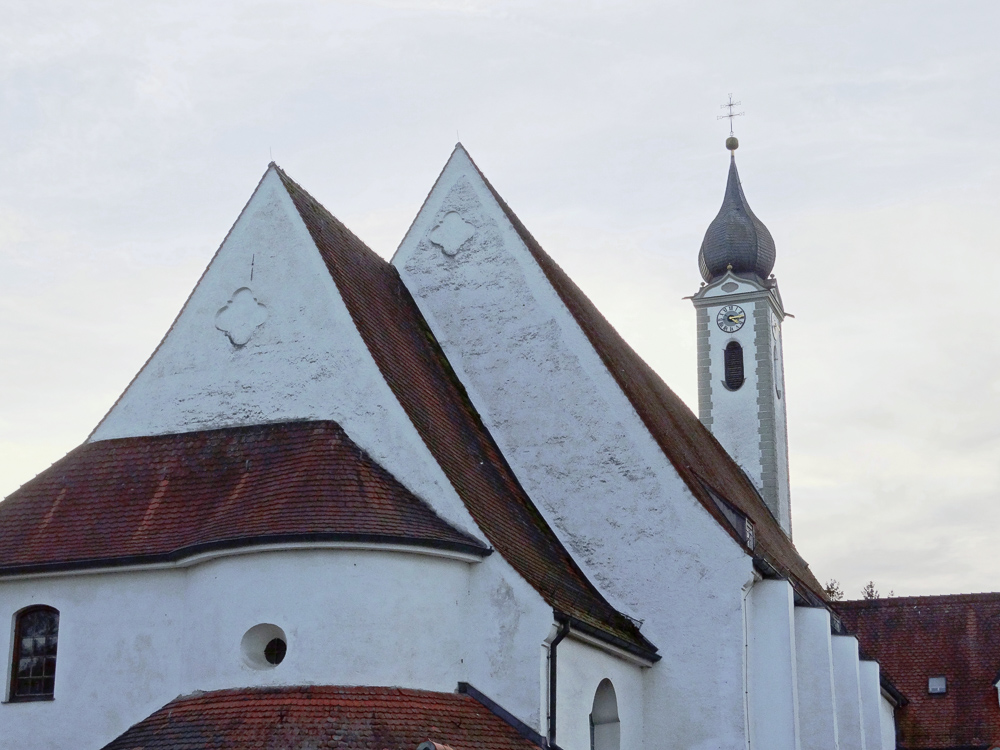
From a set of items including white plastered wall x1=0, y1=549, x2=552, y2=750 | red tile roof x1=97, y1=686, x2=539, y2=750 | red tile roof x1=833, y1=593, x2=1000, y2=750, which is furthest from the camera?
red tile roof x1=833, y1=593, x2=1000, y2=750

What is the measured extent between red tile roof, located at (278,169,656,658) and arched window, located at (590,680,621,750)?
74cm

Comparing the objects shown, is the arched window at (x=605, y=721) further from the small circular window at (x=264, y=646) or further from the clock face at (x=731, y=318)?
the clock face at (x=731, y=318)

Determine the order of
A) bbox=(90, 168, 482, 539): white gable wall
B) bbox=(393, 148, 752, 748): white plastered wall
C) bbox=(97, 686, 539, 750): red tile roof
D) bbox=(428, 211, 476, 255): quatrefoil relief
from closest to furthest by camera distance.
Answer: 1. bbox=(97, 686, 539, 750): red tile roof
2. bbox=(90, 168, 482, 539): white gable wall
3. bbox=(393, 148, 752, 748): white plastered wall
4. bbox=(428, 211, 476, 255): quatrefoil relief

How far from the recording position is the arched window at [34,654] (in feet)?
56.6

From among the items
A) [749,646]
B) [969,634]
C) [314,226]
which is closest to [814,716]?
[749,646]

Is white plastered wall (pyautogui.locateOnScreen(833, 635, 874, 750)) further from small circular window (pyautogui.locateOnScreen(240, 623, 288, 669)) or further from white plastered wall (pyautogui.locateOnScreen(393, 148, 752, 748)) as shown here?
small circular window (pyautogui.locateOnScreen(240, 623, 288, 669))

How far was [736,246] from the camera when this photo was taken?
120 feet

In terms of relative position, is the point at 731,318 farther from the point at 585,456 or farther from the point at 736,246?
the point at 585,456

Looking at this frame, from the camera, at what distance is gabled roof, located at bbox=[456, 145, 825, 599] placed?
2052 centimetres

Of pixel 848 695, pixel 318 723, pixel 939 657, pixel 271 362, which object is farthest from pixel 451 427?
pixel 939 657

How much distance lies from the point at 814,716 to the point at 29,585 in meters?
12.0

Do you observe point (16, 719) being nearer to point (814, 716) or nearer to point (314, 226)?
point (314, 226)

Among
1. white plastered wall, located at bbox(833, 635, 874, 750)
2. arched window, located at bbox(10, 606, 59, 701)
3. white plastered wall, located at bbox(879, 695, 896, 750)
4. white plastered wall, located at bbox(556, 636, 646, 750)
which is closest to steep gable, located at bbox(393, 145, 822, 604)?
white plastered wall, located at bbox(556, 636, 646, 750)

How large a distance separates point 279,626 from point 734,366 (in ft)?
70.4
